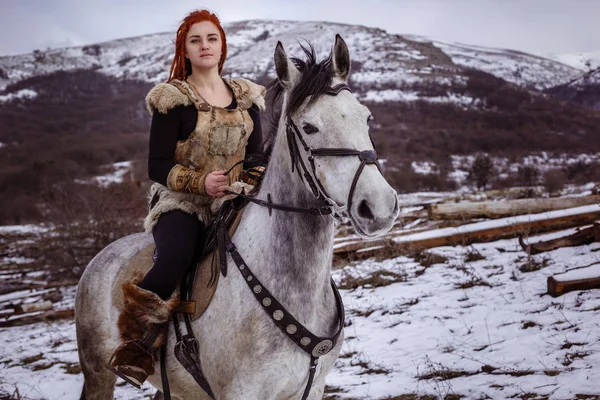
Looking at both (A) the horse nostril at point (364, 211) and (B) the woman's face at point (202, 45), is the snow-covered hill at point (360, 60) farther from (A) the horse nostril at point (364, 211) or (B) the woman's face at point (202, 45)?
(A) the horse nostril at point (364, 211)

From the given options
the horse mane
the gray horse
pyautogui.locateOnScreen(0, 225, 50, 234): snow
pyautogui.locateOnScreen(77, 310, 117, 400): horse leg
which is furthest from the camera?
pyautogui.locateOnScreen(0, 225, 50, 234): snow

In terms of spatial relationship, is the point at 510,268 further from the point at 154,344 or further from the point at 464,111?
the point at 464,111

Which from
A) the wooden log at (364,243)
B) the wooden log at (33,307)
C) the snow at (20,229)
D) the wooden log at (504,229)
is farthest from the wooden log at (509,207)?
the snow at (20,229)

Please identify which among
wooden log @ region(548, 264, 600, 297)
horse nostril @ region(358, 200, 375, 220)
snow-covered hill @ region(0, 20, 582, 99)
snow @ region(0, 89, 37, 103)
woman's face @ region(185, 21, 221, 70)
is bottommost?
wooden log @ region(548, 264, 600, 297)

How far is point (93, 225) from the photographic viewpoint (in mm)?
13156

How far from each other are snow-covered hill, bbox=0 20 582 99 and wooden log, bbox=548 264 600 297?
245 feet

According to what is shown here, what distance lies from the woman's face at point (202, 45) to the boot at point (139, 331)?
1574 mm

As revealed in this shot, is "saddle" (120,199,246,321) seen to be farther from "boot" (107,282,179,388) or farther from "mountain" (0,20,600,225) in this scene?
"mountain" (0,20,600,225)

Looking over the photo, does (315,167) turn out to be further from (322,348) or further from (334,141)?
(322,348)

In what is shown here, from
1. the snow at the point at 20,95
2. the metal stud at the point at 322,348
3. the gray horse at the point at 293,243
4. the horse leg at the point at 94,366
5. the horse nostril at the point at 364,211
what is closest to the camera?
the horse nostril at the point at 364,211

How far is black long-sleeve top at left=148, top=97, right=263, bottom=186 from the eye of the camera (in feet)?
9.20

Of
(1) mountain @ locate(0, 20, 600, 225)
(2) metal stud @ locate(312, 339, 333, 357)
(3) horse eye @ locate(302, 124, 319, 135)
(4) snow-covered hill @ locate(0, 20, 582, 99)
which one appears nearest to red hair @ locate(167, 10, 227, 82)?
(1) mountain @ locate(0, 20, 600, 225)

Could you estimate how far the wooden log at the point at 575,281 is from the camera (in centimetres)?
515

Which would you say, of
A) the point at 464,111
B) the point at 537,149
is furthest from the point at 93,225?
the point at 464,111
